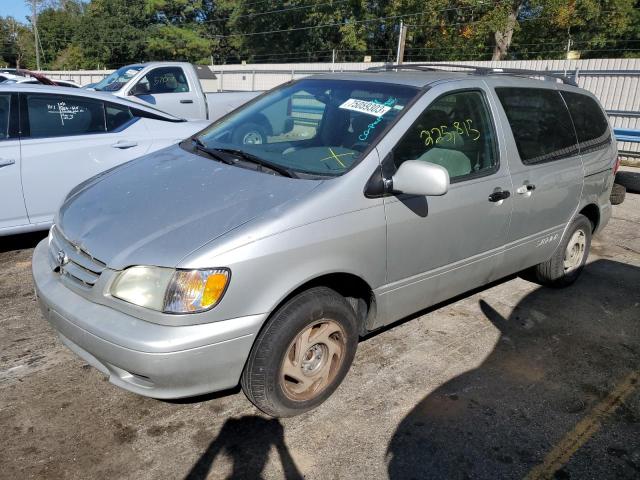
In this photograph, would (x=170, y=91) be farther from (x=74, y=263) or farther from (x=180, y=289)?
(x=180, y=289)

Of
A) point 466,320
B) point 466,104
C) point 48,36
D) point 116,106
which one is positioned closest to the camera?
point 466,104

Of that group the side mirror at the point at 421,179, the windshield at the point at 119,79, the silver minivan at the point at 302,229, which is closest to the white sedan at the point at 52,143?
the silver minivan at the point at 302,229

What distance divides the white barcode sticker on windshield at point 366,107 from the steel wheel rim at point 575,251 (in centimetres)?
234

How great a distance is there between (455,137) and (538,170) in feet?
2.72

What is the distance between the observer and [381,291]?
3164 mm

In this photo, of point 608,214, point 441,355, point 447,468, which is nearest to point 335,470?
point 447,468

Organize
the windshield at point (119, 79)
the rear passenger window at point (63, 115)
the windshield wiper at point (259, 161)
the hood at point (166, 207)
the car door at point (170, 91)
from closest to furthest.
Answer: the hood at point (166, 207)
the windshield wiper at point (259, 161)
the rear passenger window at point (63, 115)
the car door at point (170, 91)
the windshield at point (119, 79)

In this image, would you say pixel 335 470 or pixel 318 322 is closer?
pixel 335 470

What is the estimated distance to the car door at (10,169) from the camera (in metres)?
4.74

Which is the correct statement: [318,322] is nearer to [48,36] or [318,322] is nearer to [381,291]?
[381,291]

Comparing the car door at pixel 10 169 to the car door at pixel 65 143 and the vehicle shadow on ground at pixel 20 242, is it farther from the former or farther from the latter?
the vehicle shadow on ground at pixel 20 242

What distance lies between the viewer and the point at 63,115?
524cm

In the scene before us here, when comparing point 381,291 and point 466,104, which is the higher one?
point 466,104

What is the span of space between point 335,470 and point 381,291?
1.00 meters
